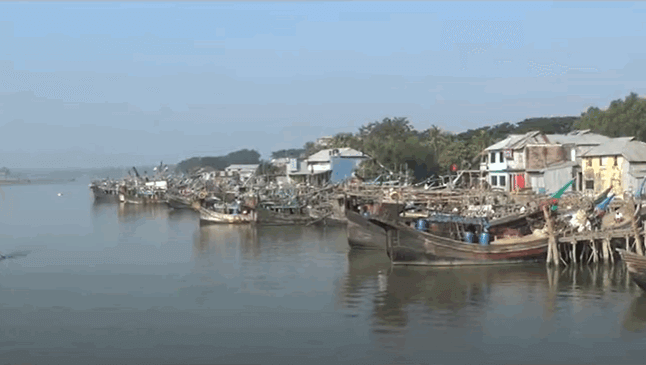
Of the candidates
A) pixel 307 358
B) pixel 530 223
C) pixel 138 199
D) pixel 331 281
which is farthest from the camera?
pixel 138 199

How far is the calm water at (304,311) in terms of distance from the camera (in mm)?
18141

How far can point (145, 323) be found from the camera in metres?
21.0

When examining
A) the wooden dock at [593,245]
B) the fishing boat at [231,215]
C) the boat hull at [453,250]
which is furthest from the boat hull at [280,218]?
the wooden dock at [593,245]

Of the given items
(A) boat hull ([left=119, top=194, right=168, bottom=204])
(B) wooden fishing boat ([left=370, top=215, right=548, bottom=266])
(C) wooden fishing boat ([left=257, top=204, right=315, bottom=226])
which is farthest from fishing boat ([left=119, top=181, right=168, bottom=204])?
(B) wooden fishing boat ([left=370, top=215, right=548, bottom=266])

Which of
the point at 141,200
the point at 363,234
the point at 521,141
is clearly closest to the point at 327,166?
the point at 141,200

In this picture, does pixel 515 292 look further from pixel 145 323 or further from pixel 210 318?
pixel 145 323

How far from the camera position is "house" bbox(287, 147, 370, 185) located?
65688 millimetres

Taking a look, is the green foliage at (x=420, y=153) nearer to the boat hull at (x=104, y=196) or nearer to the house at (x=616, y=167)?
the house at (x=616, y=167)

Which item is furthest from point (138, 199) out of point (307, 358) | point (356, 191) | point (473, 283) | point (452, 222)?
point (307, 358)

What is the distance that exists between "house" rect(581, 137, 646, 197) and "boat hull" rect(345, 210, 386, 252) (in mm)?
12546

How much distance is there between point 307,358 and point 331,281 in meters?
9.46

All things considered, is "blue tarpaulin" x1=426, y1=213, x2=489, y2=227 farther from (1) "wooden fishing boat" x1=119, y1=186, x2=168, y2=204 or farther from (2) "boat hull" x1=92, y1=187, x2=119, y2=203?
(2) "boat hull" x1=92, y1=187, x2=119, y2=203

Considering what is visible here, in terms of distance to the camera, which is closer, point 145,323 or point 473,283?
point 145,323

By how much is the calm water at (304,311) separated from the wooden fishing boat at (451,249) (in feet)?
2.00
